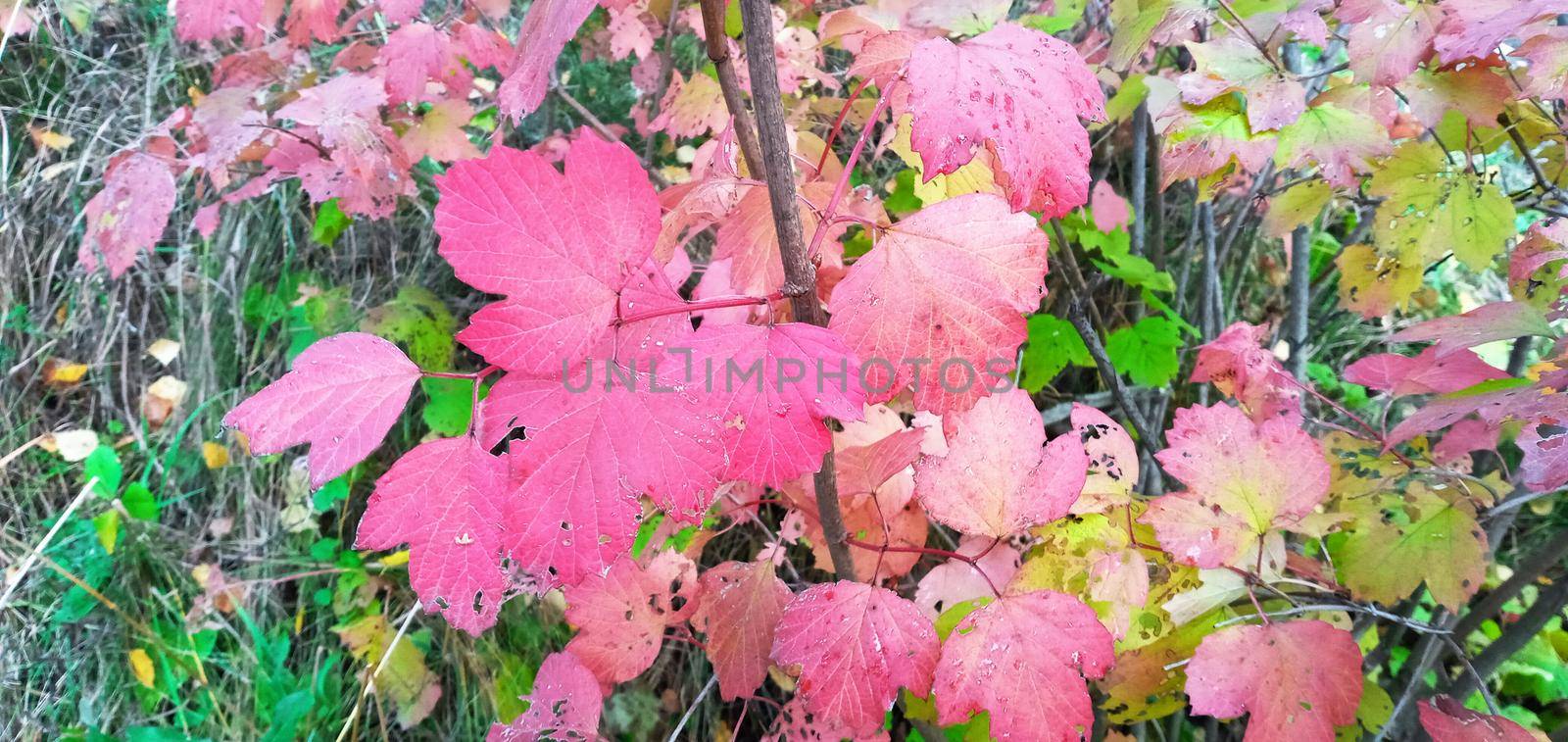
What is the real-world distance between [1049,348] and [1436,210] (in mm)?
669

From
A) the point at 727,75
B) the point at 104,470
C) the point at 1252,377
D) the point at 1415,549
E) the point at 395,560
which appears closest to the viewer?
the point at 727,75

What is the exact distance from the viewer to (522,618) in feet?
6.15

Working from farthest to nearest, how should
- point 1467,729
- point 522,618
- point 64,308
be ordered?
point 64,308 → point 522,618 → point 1467,729

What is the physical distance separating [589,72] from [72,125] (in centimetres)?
150

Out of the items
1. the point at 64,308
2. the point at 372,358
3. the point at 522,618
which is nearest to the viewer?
the point at 372,358

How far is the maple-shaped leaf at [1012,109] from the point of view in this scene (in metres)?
0.66

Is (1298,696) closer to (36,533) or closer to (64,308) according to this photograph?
(36,533)

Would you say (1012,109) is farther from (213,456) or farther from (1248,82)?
(213,456)

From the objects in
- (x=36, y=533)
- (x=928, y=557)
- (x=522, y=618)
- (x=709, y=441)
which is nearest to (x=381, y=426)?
(x=709, y=441)

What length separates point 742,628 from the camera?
102 cm

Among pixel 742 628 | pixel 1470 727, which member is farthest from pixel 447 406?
pixel 1470 727

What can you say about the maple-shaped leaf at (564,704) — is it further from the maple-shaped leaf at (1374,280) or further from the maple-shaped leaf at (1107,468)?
the maple-shaped leaf at (1374,280)

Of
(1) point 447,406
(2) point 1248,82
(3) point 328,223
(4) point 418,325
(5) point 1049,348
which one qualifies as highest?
(2) point 1248,82

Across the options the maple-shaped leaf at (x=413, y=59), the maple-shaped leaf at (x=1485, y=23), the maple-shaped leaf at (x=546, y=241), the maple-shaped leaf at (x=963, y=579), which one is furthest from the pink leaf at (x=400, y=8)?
the maple-shaped leaf at (x=1485, y=23)
